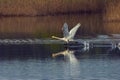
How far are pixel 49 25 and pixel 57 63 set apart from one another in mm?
19077

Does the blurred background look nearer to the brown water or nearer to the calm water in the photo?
→ the brown water

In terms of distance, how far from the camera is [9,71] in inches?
920

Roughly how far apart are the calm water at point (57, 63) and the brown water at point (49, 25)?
18.9ft

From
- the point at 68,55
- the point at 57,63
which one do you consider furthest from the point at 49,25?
the point at 57,63

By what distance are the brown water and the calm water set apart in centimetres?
575

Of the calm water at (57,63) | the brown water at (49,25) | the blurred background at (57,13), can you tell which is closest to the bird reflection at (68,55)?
the calm water at (57,63)

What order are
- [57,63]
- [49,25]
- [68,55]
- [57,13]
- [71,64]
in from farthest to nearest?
[57,13] → [49,25] → [68,55] → [57,63] → [71,64]

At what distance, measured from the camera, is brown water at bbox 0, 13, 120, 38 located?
3761 centimetres

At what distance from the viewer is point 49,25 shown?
1747 inches

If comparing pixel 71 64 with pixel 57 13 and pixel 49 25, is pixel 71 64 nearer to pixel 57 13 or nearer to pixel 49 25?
pixel 49 25

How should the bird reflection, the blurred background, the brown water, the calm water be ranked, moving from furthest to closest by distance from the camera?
the blurred background < the brown water < the bird reflection < the calm water

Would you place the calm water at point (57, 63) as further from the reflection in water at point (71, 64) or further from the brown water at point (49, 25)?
the brown water at point (49, 25)

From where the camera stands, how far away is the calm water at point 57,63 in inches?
882

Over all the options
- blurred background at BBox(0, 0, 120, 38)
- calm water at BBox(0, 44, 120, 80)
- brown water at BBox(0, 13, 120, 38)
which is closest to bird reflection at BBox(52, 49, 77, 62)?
calm water at BBox(0, 44, 120, 80)
